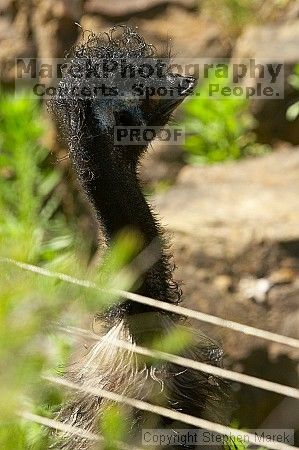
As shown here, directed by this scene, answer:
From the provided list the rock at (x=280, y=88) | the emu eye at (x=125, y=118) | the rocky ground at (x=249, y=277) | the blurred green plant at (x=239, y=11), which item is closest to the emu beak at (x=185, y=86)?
the emu eye at (x=125, y=118)

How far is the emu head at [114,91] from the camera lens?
249 centimetres

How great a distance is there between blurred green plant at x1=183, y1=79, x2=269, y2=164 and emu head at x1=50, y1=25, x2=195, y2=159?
84.4 inches

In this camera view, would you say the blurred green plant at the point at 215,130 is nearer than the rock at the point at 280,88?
Yes

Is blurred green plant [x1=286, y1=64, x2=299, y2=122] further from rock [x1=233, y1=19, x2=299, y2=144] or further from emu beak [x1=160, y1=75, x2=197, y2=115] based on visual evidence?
emu beak [x1=160, y1=75, x2=197, y2=115]

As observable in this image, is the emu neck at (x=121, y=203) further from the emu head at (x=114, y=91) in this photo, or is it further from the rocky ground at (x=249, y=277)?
the rocky ground at (x=249, y=277)

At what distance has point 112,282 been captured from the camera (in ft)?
4.65

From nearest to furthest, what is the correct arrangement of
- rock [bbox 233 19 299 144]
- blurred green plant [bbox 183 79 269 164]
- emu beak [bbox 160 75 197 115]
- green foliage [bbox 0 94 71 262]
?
emu beak [bbox 160 75 197 115], green foliage [bbox 0 94 71 262], blurred green plant [bbox 183 79 269 164], rock [bbox 233 19 299 144]

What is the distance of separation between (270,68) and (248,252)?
1.59 m

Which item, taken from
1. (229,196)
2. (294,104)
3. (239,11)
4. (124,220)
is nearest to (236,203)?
(229,196)

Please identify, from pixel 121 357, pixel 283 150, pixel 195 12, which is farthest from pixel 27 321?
pixel 195 12

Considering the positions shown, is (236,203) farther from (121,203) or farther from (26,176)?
(121,203)

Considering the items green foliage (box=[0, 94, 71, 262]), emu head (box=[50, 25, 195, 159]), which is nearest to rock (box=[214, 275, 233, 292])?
green foliage (box=[0, 94, 71, 262])

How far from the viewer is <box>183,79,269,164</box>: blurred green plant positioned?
16.2 feet

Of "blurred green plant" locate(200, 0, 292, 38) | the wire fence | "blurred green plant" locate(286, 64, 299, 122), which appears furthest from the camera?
"blurred green plant" locate(200, 0, 292, 38)
